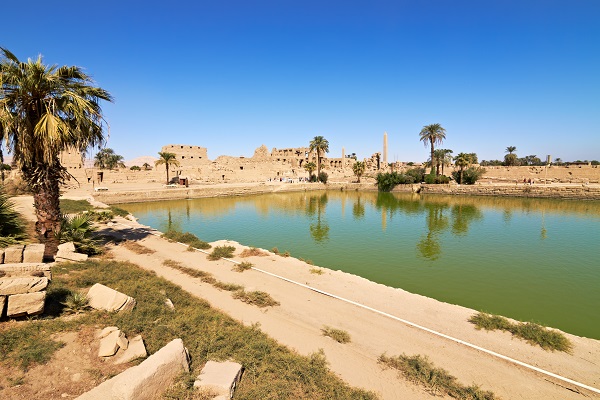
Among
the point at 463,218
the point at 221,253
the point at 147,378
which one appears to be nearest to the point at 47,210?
the point at 221,253

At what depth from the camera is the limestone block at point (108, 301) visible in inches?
233

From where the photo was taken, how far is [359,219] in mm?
24484

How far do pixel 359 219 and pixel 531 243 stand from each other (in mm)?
11622

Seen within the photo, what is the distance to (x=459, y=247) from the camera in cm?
1552

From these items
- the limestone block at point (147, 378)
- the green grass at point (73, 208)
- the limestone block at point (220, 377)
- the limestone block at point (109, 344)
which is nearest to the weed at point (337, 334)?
the limestone block at point (220, 377)

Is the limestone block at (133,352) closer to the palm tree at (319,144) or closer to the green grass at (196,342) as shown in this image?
the green grass at (196,342)

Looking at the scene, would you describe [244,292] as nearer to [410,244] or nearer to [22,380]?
[22,380]

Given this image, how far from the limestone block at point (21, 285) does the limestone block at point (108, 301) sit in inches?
40.0

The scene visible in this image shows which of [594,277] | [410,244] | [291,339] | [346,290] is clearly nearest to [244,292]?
[291,339]

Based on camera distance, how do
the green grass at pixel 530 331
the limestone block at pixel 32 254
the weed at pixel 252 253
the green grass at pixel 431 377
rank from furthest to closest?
the weed at pixel 252 253, the limestone block at pixel 32 254, the green grass at pixel 530 331, the green grass at pixel 431 377

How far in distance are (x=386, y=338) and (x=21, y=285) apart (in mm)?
6935

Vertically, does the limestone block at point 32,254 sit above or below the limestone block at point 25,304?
above

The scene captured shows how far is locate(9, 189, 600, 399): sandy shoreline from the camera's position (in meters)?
4.77

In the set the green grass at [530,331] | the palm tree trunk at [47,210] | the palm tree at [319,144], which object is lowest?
the green grass at [530,331]
